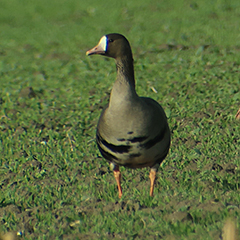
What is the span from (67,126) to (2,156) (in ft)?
4.00

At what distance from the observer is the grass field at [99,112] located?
16.8 feet

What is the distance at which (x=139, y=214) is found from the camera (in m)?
5.05

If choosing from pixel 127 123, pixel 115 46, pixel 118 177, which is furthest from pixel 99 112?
pixel 127 123

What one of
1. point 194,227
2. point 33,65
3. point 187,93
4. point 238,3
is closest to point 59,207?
point 194,227

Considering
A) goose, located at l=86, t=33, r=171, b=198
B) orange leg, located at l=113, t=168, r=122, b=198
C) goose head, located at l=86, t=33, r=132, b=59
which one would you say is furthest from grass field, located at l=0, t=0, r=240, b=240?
goose head, located at l=86, t=33, r=132, b=59

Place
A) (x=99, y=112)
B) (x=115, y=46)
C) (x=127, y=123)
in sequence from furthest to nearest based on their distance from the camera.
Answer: (x=99, y=112) → (x=115, y=46) → (x=127, y=123)

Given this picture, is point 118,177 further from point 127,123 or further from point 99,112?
point 99,112

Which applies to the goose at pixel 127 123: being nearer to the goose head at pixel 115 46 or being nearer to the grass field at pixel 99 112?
the goose head at pixel 115 46

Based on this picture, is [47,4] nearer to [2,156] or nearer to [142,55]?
[142,55]

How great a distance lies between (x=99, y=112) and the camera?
820cm

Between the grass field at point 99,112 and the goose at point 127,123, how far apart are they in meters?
0.56

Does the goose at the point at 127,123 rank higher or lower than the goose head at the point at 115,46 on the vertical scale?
lower

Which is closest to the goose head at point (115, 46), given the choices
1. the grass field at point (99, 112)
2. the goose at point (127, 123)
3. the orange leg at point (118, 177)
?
the goose at point (127, 123)

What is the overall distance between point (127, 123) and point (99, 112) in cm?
324
